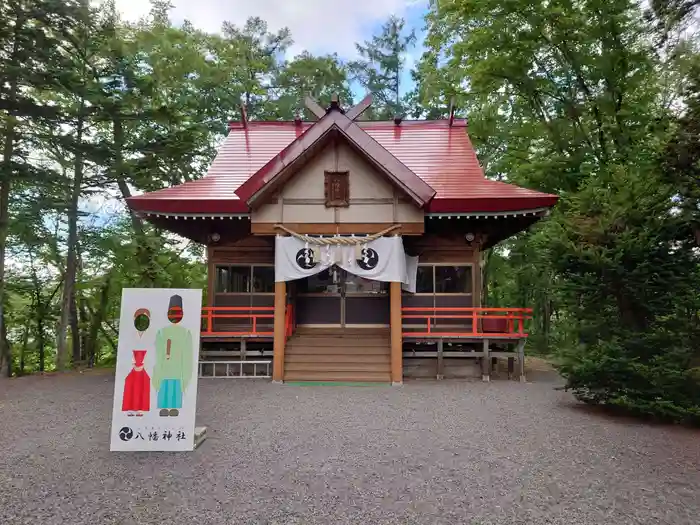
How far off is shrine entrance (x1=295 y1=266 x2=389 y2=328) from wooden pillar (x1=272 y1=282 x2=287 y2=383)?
1795 millimetres

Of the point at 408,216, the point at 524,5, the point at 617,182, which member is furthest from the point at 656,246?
the point at 524,5

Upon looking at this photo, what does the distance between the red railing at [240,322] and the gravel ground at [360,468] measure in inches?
121

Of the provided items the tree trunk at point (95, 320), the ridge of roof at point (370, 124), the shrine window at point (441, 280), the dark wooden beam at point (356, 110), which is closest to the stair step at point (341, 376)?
the shrine window at point (441, 280)

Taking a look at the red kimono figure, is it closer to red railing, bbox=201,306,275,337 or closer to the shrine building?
the shrine building

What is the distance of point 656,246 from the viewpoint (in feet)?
22.3

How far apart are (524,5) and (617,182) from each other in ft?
24.8

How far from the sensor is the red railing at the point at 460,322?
10.4m

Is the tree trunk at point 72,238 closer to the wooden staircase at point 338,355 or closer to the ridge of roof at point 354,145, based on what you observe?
the ridge of roof at point 354,145

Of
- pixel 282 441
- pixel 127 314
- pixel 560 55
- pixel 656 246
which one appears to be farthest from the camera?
pixel 560 55

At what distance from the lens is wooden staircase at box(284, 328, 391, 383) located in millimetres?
9953

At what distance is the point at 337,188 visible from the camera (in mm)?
10023

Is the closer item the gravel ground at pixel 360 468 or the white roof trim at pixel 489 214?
the gravel ground at pixel 360 468

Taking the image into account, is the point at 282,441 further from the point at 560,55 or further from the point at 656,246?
the point at 560,55

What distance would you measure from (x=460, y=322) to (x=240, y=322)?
5522 millimetres
